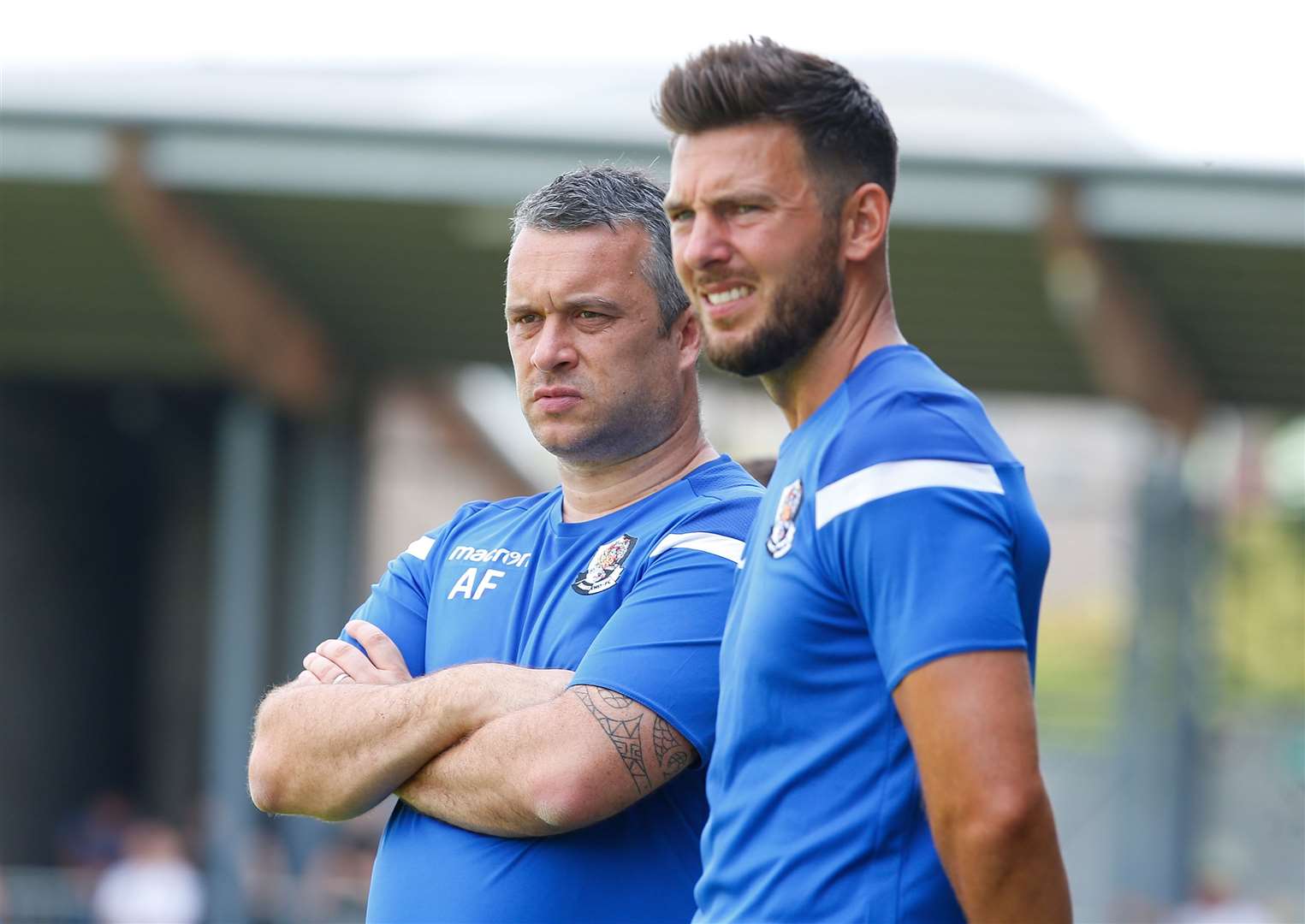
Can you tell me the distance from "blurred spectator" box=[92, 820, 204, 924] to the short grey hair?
10.6 metres

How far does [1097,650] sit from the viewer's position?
109 feet

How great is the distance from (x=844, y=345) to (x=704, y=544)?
2.01 ft

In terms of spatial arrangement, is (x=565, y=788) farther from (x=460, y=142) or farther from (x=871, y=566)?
(x=460, y=142)

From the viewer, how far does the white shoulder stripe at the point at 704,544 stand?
9.33 feet

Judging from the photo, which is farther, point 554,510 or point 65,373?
point 65,373

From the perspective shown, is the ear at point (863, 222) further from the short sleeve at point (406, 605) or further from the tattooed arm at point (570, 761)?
the short sleeve at point (406, 605)

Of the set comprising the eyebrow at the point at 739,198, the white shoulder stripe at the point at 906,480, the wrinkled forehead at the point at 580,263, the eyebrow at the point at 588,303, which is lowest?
the white shoulder stripe at the point at 906,480

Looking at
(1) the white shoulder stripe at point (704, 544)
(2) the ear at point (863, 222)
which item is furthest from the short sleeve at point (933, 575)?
(1) the white shoulder stripe at point (704, 544)

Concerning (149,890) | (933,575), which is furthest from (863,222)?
(149,890)

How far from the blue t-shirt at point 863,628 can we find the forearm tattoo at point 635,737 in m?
0.37

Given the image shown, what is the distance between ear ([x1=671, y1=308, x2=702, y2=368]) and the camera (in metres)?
3.06

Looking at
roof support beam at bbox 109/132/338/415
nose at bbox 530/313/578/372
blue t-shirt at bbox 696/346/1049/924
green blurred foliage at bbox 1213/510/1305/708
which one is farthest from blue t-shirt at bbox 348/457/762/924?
green blurred foliage at bbox 1213/510/1305/708

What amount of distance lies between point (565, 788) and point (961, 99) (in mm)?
13950

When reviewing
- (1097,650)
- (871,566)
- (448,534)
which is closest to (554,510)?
(448,534)
